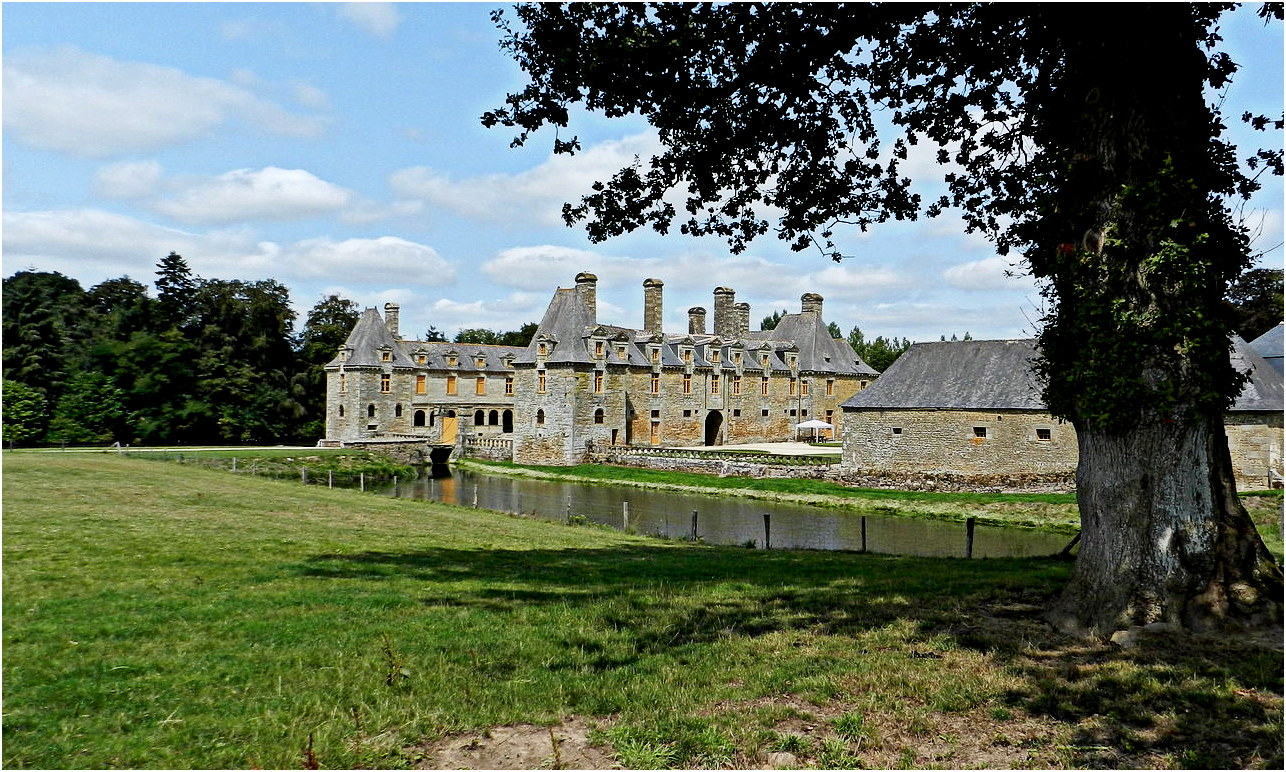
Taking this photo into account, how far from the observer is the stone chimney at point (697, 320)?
5656 centimetres

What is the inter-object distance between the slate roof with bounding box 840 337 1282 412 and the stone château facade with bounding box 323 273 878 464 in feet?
49.2

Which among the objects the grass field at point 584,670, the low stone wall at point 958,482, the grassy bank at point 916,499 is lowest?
the grassy bank at point 916,499

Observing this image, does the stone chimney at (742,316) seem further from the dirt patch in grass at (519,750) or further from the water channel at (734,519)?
the dirt patch in grass at (519,750)

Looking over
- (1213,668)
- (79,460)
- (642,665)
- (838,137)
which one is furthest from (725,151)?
(79,460)

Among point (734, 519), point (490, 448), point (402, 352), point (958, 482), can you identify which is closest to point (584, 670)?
point (734, 519)

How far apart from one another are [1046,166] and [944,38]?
219 centimetres

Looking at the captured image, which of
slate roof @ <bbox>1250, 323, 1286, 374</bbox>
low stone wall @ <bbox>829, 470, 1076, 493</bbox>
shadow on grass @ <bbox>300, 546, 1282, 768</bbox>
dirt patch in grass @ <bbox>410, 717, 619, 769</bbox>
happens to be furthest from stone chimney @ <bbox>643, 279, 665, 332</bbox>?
dirt patch in grass @ <bbox>410, 717, 619, 769</bbox>

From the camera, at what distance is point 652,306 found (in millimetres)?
49812

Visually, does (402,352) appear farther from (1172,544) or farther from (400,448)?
(1172,544)

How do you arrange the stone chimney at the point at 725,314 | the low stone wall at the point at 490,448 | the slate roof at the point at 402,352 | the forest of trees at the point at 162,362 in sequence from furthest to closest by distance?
the stone chimney at the point at 725,314 < the slate roof at the point at 402,352 < the low stone wall at the point at 490,448 < the forest of trees at the point at 162,362

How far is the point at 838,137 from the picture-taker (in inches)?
374

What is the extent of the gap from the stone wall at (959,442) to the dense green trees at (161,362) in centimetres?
3610

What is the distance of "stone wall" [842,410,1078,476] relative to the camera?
96.3ft

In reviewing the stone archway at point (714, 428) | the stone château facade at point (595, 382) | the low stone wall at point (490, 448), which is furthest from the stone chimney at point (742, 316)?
the low stone wall at point (490, 448)
